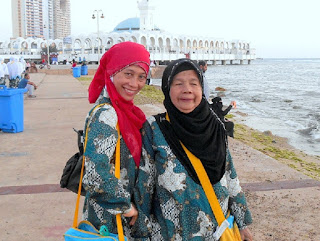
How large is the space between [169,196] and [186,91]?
0.49 m

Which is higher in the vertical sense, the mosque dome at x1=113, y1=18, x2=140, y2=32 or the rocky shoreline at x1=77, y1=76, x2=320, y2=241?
the mosque dome at x1=113, y1=18, x2=140, y2=32

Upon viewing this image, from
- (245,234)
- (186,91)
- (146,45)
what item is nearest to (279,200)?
(245,234)

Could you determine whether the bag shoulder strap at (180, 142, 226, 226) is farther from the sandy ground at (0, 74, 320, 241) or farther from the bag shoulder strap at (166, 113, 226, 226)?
the sandy ground at (0, 74, 320, 241)

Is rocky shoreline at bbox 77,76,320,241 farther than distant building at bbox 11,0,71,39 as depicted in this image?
No

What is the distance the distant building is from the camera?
116m

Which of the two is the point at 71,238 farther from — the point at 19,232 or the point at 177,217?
the point at 19,232

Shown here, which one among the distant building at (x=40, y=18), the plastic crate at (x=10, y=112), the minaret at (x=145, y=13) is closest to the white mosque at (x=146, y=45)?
the minaret at (x=145, y=13)

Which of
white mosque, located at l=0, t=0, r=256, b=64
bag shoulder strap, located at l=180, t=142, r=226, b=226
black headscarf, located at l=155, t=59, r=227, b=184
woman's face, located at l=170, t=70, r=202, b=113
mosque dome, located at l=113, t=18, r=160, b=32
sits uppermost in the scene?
mosque dome, located at l=113, t=18, r=160, b=32

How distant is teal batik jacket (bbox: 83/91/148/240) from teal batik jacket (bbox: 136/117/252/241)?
0.11 meters

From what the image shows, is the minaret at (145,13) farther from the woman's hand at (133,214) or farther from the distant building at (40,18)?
the woman's hand at (133,214)

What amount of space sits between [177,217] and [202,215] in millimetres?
114

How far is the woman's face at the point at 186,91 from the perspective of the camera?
1.76 meters

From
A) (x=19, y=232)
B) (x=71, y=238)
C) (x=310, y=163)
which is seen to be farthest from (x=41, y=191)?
(x=310, y=163)

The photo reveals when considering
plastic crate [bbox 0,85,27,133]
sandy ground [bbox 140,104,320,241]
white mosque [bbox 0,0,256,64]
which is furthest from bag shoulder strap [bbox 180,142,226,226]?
white mosque [bbox 0,0,256,64]
